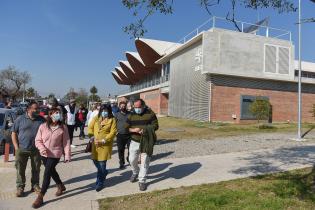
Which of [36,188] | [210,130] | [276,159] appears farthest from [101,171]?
[210,130]

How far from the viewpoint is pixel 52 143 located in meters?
6.34

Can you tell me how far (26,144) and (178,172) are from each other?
3524 millimetres

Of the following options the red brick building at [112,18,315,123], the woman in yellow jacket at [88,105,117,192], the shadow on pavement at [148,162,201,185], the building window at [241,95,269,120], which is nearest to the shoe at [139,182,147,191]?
the shadow on pavement at [148,162,201,185]

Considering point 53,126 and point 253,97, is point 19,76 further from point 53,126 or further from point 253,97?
point 53,126

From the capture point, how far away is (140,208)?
5.80m

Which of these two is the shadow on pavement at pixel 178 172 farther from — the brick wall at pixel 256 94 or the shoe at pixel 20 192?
the brick wall at pixel 256 94

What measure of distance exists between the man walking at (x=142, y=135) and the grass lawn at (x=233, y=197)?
2.14 ft

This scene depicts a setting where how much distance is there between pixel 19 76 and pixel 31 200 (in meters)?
72.0

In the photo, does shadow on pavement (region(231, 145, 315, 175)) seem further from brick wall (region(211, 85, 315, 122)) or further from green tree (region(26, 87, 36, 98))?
green tree (region(26, 87, 36, 98))

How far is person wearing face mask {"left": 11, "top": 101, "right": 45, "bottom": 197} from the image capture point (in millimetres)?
6730

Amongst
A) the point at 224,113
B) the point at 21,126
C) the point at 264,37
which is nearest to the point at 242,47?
the point at 264,37

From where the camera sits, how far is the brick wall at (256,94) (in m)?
25.6

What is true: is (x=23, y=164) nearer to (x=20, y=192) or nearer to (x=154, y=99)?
(x=20, y=192)

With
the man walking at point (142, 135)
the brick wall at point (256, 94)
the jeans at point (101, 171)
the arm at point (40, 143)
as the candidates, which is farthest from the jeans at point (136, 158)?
the brick wall at point (256, 94)
